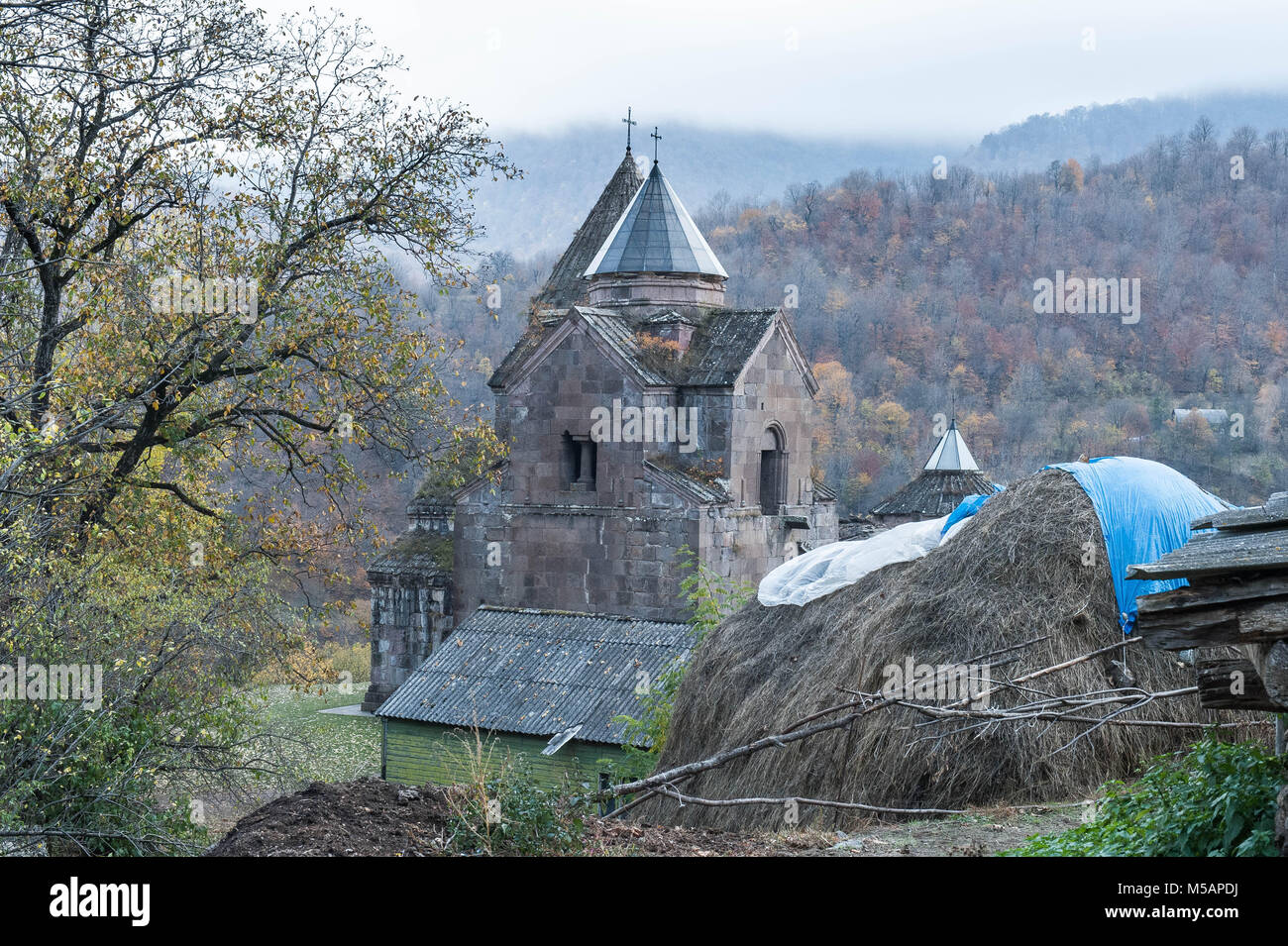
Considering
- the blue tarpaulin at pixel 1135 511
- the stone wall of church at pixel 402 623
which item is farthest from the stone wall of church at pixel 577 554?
the blue tarpaulin at pixel 1135 511

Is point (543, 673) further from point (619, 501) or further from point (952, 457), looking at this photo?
point (952, 457)

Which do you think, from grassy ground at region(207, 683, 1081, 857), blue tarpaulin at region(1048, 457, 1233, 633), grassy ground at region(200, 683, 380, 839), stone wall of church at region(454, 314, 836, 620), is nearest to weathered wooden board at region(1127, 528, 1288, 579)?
grassy ground at region(207, 683, 1081, 857)

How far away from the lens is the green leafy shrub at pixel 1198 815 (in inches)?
206

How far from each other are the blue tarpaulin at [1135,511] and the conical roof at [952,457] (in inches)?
846

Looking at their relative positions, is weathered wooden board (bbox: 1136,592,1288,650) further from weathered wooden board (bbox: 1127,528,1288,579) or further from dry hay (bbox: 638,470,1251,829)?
dry hay (bbox: 638,470,1251,829)

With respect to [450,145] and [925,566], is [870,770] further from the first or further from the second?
[450,145]

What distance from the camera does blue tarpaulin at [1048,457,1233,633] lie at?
9.01 meters

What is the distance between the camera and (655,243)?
22453 mm

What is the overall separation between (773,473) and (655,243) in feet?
15.1

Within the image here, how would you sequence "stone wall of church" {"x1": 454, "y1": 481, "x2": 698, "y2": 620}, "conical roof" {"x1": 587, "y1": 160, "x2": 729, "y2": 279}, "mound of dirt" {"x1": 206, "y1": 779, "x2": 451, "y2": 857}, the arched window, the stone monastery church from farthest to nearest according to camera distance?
the arched window
"conical roof" {"x1": 587, "y1": 160, "x2": 729, "y2": 279}
the stone monastery church
"stone wall of church" {"x1": 454, "y1": 481, "x2": 698, "y2": 620}
"mound of dirt" {"x1": 206, "y1": 779, "x2": 451, "y2": 857}

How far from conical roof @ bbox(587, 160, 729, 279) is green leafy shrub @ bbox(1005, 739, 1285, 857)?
55.1 feet

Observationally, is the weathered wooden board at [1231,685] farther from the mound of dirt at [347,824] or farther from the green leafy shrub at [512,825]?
the mound of dirt at [347,824]

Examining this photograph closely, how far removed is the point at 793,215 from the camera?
283 ft
